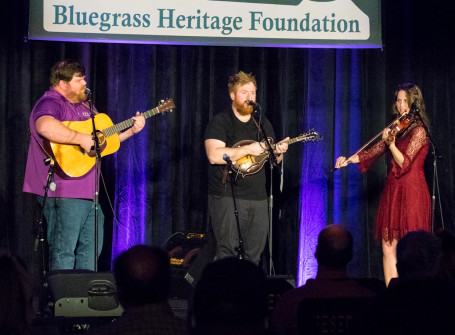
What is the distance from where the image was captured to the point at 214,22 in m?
6.39

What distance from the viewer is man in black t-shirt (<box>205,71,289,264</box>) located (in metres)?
5.84

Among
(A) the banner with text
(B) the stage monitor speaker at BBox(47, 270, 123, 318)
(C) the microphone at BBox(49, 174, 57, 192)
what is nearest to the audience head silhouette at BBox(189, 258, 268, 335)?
(B) the stage monitor speaker at BBox(47, 270, 123, 318)

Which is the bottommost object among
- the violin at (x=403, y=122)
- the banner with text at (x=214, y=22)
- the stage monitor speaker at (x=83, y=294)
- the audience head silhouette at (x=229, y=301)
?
the stage monitor speaker at (x=83, y=294)

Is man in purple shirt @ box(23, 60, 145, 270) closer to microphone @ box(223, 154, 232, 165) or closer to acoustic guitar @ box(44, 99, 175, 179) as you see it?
acoustic guitar @ box(44, 99, 175, 179)

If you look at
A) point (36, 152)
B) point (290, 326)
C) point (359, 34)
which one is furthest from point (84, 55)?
point (290, 326)

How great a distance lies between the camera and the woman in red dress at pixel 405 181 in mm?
6102

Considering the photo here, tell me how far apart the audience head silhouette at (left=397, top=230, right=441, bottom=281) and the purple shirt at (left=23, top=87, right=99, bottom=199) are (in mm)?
3403

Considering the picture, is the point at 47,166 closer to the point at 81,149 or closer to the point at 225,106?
the point at 81,149

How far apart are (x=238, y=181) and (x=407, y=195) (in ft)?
4.93

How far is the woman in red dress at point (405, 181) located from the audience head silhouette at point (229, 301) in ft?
13.0

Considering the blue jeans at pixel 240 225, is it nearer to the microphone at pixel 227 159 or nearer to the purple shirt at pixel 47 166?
the microphone at pixel 227 159

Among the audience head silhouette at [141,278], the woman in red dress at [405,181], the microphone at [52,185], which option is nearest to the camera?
the audience head silhouette at [141,278]

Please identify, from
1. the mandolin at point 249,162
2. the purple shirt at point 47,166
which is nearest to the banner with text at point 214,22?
the purple shirt at point 47,166

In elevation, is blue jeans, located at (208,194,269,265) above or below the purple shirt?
below
